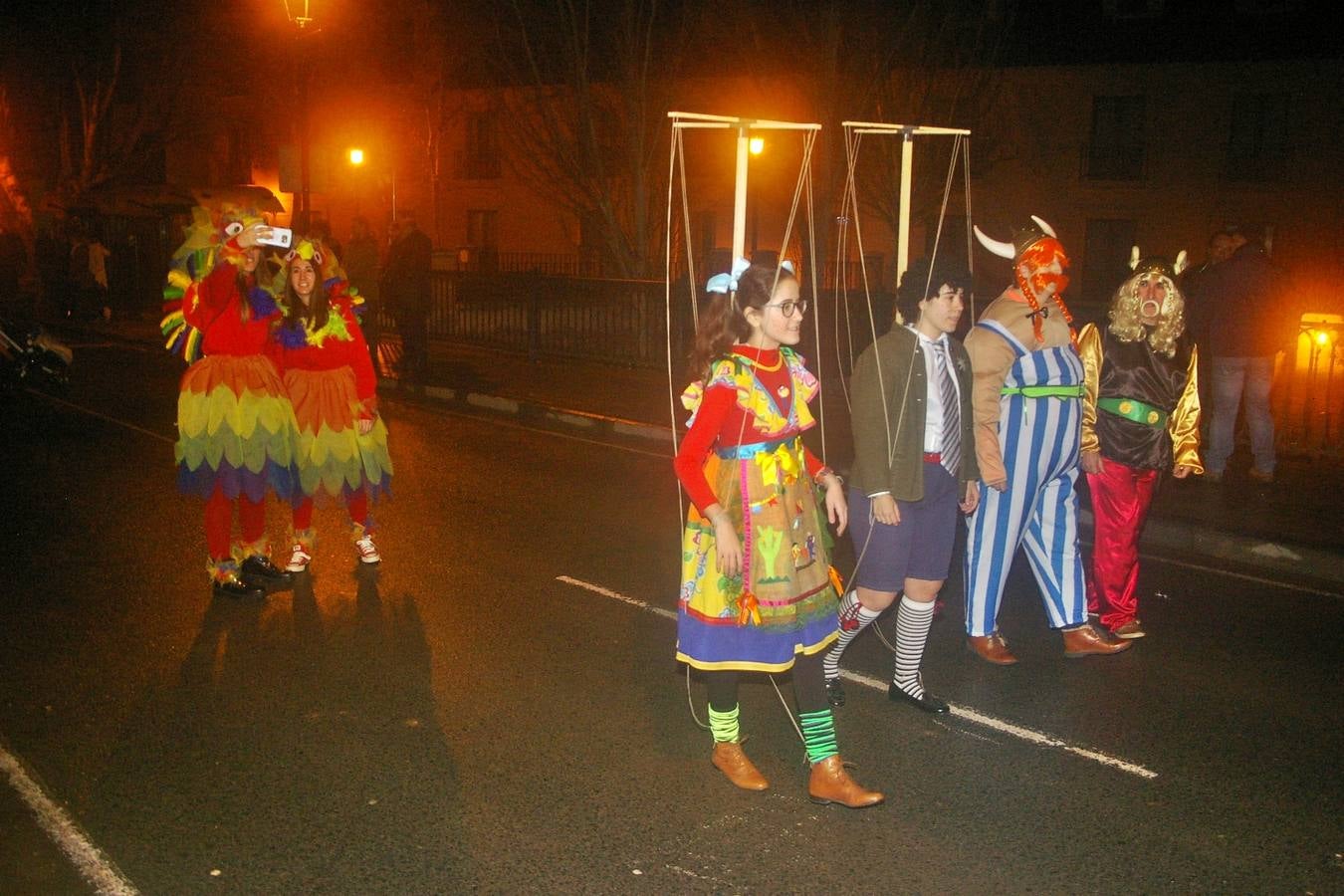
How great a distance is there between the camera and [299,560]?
23.1 feet

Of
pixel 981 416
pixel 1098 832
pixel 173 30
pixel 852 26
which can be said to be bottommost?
pixel 1098 832

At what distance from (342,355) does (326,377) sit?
5.8 inches

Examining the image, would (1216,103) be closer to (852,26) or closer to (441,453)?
(852,26)

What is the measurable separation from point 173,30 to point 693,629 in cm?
3854

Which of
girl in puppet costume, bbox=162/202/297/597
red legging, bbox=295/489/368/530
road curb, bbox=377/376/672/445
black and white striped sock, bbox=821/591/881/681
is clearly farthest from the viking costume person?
road curb, bbox=377/376/672/445

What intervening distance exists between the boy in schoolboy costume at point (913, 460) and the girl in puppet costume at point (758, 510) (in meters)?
0.48

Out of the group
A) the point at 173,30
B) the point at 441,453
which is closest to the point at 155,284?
the point at 173,30

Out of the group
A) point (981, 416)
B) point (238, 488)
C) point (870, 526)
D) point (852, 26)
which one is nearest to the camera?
point (870, 526)

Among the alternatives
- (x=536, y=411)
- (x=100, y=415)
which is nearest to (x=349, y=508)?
(x=536, y=411)

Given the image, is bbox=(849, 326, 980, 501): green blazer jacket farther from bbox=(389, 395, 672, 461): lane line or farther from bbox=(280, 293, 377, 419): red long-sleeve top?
bbox=(389, 395, 672, 461): lane line

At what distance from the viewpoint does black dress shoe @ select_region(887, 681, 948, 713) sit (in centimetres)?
521

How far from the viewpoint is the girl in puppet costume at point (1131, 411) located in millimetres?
5857

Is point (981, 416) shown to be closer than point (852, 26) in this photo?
Yes

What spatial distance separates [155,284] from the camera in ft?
94.3
